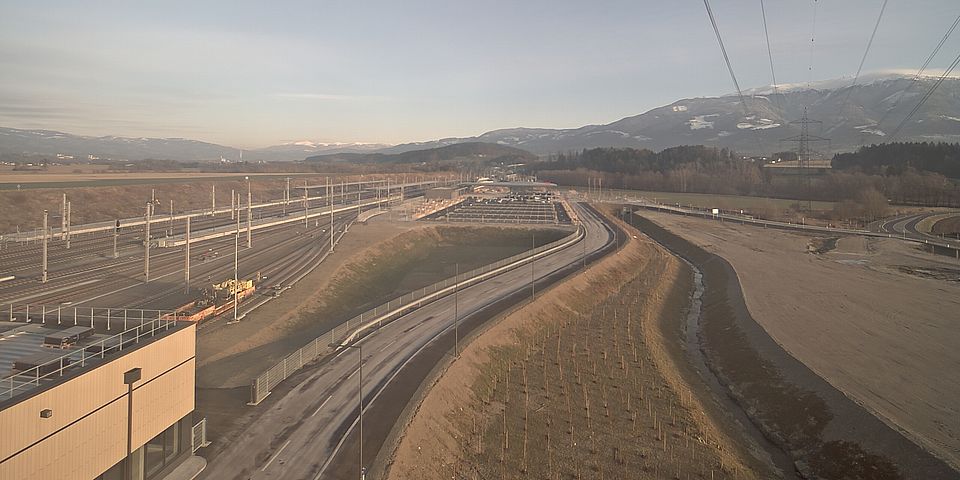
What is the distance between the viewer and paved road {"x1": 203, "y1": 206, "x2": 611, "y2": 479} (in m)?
13.6

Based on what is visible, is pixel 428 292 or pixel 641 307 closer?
pixel 428 292

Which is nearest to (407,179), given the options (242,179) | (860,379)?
(242,179)

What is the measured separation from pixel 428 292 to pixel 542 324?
790cm

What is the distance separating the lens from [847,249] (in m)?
58.8

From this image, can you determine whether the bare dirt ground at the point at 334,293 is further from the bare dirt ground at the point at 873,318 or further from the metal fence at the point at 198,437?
the bare dirt ground at the point at 873,318

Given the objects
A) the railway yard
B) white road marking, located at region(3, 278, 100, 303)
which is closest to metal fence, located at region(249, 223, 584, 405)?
the railway yard

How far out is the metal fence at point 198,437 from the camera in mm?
13898

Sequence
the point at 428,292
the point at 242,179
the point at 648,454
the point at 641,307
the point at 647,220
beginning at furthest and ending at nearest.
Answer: the point at 242,179
the point at 647,220
the point at 641,307
the point at 428,292
the point at 648,454

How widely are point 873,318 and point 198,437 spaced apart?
33973 mm

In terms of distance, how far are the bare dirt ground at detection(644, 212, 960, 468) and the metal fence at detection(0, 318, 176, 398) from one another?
69.3 feet

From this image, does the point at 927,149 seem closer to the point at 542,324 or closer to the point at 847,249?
the point at 847,249

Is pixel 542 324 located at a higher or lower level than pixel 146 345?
lower

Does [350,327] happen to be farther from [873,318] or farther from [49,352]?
[873,318]

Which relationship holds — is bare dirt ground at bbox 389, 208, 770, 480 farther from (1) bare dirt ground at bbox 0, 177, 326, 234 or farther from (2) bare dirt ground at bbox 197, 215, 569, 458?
(1) bare dirt ground at bbox 0, 177, 326, 234
